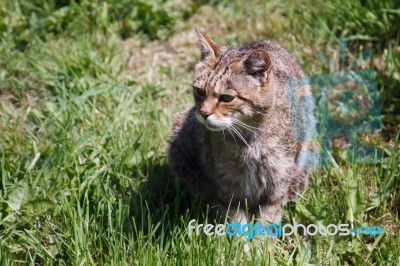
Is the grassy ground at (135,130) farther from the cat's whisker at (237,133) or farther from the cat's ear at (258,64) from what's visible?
the cat's ear at (258,64)

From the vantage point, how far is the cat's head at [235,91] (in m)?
2.91

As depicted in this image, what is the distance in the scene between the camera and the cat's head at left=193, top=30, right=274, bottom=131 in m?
2.91

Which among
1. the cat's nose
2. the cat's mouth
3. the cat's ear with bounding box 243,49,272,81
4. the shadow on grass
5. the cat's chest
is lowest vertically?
the shadow on grass

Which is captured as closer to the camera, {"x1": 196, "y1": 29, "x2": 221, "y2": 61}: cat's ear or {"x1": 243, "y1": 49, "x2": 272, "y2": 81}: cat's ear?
{"x1": 243, "y1": 49, "x2": 272, "y2": 81}: cat's ear

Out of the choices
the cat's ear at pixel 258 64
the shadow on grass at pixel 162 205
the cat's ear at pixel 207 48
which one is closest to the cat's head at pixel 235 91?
the cat's ear at pixel 258 64

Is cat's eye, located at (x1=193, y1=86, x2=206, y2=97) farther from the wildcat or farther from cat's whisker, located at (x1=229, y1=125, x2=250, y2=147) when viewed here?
cat's whisker, located at (x1=229, y1=125, x2=250, y2=147)

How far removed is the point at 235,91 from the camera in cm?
291

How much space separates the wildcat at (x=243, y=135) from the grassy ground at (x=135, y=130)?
152 mm

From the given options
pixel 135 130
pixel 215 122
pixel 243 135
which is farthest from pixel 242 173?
pixel 135 130

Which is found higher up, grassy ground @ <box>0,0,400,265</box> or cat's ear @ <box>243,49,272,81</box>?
cat's ear @ <box>243,49,272,81</box>

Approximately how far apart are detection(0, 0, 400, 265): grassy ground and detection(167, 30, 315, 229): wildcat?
6.0 inches

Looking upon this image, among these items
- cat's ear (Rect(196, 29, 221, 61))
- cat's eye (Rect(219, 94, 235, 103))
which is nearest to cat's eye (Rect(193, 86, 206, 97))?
cat's eye (Rect(219, 94, 235, 103))

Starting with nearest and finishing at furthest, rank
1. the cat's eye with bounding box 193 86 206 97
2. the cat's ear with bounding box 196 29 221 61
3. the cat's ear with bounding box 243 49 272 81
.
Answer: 1. the cat's ear with bounding box 243 49 272 81
2. the cat's eye with bounding box 193 86 206 97
3. the cat's ear with bounding box 196 29 221 61

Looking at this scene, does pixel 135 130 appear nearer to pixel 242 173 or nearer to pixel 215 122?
pixel 242 173
